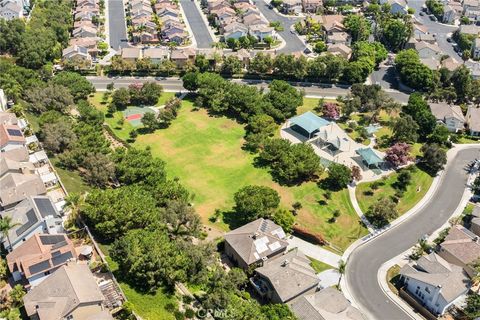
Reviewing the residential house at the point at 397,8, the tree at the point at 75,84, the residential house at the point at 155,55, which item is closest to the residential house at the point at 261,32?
the residential house at the point at 155,55

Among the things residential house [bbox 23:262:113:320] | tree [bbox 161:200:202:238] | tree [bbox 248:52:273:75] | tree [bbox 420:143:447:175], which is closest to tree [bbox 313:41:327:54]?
tree [bbox 248:52:273:75]

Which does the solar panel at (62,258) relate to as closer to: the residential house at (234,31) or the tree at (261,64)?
the tree at (261,64)

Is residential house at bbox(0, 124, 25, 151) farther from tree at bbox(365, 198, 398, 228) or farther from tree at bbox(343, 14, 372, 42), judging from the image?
tree at bbox(343, 14, 372, 42)

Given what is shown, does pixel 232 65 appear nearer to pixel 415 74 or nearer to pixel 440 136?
pixel 415 74

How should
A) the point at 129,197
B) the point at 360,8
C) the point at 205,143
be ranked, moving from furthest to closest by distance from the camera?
the point at 360,8
the point at 205,143
the point at 129,197

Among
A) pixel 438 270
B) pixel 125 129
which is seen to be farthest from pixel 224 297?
pixel 125 129

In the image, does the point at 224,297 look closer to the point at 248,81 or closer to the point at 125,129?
the point at 125,129
